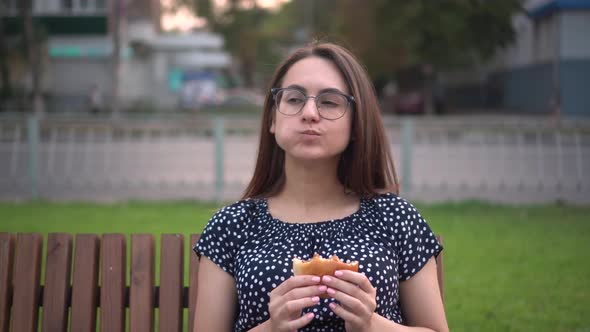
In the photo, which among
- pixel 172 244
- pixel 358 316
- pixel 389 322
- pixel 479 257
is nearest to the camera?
pixel 358 316

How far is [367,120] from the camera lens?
9.98ft

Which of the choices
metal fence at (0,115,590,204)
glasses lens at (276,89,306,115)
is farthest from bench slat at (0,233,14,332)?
metal fence at (0,115,590,204)

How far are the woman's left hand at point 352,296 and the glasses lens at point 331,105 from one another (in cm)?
69

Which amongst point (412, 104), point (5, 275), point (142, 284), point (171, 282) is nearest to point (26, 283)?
point (5, 275)

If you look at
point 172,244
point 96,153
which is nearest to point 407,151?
point 96,153

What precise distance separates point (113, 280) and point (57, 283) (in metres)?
0.27

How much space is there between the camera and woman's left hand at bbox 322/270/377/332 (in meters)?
2.53

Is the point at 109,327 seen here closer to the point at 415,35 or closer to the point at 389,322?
the point at 389,322

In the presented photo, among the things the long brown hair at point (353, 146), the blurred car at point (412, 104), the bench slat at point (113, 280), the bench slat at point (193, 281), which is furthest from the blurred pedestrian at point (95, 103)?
the long brown hair at point (353, 146)

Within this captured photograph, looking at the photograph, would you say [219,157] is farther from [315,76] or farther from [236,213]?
[315,76]

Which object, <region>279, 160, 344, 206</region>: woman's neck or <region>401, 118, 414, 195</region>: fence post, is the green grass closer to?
<region>401, 118, 414, 195</region>: fence post

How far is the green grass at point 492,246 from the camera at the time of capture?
5.66 m

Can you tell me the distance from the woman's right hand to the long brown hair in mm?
681

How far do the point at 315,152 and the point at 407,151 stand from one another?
869 cm
